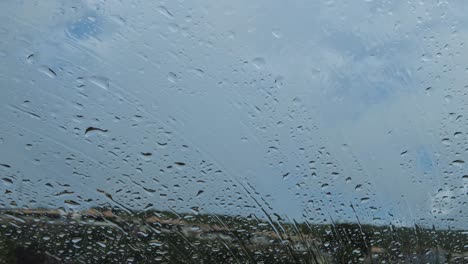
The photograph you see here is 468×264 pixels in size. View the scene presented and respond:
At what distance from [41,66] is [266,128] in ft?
7.08

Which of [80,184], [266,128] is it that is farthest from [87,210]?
[266,128]

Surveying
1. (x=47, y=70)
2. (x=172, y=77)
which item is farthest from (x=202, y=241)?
(x=47, y=70)

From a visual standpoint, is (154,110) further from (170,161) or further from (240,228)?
(240,228)

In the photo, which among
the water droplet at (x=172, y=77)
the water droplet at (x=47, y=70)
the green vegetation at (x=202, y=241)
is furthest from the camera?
the water droplet at (x=172, y=77)

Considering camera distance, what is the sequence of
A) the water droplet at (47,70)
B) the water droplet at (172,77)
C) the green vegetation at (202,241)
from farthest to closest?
the water droplet at (172,77) → the water droplet at (47,70) → the green vegetation at (202,241)

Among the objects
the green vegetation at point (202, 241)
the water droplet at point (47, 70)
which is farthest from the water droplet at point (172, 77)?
the green vegetation at point (202, 241)

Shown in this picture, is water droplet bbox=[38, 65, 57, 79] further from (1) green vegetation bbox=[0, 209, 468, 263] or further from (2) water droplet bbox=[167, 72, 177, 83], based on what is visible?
(1) green vegetation bbox=[0, 209, 468, 263]

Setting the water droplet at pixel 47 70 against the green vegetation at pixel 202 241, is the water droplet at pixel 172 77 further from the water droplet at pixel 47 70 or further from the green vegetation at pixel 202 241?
the green vegetation at pixel 202 241

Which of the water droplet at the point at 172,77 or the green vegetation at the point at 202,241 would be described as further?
the water droplet at the point at 172,77

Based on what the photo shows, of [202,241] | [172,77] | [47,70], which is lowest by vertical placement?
[202,241]

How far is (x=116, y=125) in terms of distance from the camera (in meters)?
5.02

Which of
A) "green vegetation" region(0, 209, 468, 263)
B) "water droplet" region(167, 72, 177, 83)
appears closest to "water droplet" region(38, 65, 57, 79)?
"water droplet" region(167, 72, 177, 83)

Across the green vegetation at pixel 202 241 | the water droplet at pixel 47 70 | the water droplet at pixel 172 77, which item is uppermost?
the water droplet at pixel 172 77

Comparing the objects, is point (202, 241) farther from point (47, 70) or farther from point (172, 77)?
point (47, 70)
